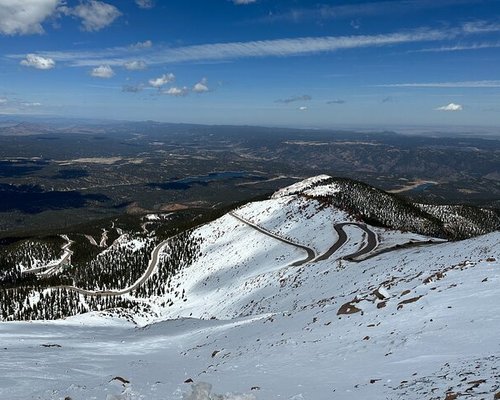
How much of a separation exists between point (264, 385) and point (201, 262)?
10911 cm

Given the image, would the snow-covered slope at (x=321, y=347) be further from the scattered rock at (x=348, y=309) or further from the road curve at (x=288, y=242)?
the road curve at (x=288, y=242)

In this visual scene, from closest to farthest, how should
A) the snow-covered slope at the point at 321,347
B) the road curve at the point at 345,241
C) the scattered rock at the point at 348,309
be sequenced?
the snow-covered slope at the point at 321,347 < the scattered rock at the point at 348,309 < the road curve at the point at 345,241

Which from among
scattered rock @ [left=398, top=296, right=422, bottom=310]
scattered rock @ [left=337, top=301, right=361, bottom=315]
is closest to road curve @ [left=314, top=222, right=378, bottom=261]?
scattered rock @ [left=337, top=301, right=361, bottom=315]

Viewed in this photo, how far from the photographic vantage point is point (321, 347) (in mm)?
26484

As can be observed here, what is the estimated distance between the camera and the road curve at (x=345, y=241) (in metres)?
82.0

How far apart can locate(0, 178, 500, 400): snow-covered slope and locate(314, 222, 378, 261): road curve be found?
58.7 ft

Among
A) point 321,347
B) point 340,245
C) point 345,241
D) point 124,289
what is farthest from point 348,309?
point 124,289

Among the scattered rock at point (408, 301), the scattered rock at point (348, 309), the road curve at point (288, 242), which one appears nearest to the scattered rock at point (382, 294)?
the scattered rock at point (348, 309)

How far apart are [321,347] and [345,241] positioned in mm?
75819

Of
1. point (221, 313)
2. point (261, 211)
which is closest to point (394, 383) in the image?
point (221, 313)

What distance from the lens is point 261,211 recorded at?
522 feet

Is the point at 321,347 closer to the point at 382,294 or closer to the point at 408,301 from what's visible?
the point at 408,301

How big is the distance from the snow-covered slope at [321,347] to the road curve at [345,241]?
17904 millimetres

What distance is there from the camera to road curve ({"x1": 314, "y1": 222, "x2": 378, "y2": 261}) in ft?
269
